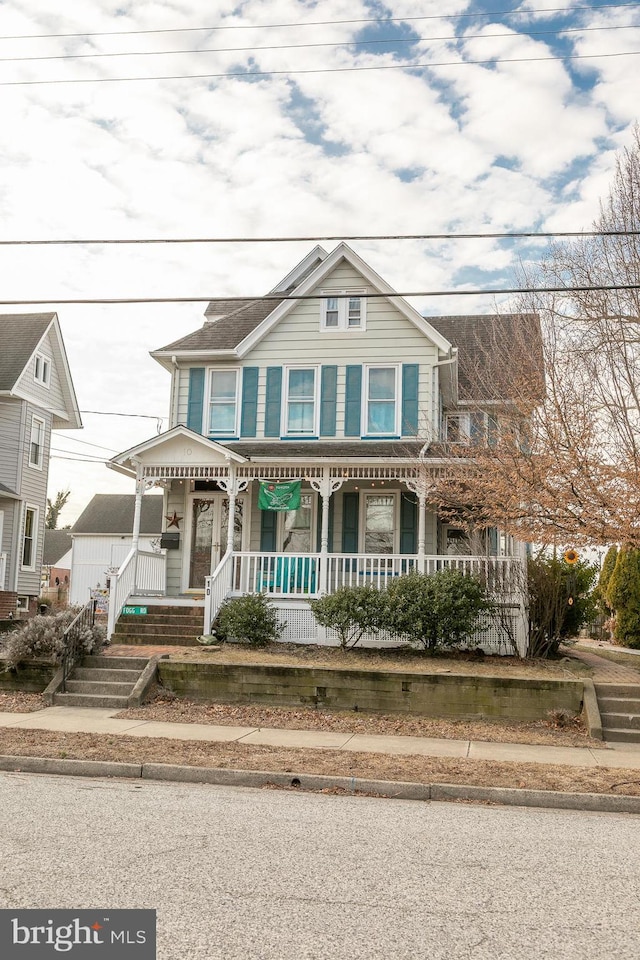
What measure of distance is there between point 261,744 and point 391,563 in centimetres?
886

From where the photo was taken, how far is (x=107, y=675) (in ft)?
45.6

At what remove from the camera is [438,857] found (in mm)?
5938

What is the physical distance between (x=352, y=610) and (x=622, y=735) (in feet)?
17.6

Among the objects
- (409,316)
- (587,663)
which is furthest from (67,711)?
(409,316)

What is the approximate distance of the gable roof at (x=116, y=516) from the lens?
5106 centimetres

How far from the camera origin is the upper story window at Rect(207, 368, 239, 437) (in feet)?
68.0

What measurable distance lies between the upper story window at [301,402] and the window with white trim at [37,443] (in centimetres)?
1219

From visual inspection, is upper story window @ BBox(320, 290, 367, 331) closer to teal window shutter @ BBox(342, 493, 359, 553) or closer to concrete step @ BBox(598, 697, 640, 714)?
teal window shutter @ BBox(342, 493, 359, 553)

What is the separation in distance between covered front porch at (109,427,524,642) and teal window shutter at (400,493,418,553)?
0.02 metres

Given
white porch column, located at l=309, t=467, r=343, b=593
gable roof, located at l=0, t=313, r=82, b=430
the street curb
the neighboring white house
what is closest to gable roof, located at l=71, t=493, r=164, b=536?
the neighboring white house

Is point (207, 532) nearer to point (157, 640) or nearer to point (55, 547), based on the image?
point (157, 640)

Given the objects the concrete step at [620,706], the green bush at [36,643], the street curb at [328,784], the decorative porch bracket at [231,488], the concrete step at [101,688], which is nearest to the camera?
the street curb at [328,784]

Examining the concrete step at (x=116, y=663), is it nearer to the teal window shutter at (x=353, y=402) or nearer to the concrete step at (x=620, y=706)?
the concrete step at (x=620, y=706)

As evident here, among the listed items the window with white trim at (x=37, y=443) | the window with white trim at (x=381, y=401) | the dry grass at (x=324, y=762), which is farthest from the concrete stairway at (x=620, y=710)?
the window with white trim at (x=37, y=443)
